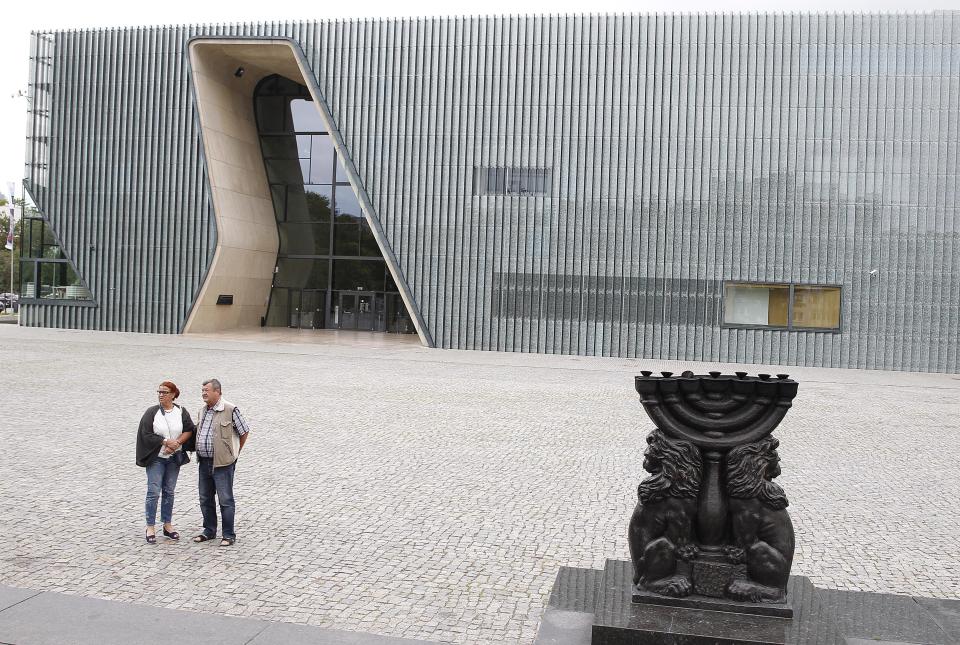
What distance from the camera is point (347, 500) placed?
9.05 m

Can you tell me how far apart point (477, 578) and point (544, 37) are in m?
28.3

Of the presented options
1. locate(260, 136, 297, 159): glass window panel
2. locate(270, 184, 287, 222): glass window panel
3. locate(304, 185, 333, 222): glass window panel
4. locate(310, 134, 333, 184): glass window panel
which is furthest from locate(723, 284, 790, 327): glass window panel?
locate(260, 136, 297, 159): glass window panel

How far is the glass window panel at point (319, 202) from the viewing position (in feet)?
134

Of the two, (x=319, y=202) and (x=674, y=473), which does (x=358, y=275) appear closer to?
(x=319, y=202)

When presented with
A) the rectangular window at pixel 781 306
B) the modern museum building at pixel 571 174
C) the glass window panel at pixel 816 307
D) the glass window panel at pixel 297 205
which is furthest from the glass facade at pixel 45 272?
the glass window panel at pixel 816 307

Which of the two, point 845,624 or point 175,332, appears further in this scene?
point 175,332

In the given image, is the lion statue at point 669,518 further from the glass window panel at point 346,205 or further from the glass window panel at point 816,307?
the glass window panel at point 346,205

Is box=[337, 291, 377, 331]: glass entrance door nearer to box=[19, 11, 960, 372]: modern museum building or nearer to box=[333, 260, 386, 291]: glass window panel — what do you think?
box=[333, 260, 386, 291]: glass window panel

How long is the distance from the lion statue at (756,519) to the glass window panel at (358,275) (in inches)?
1418

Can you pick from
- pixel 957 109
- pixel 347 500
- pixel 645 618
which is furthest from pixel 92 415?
pixel 957 109

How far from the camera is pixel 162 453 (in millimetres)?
7555

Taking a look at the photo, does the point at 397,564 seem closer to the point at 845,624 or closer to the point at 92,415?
the point at 845,624

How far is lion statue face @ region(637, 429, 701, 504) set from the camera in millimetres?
5434

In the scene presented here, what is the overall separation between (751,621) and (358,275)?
36990 millimetres
